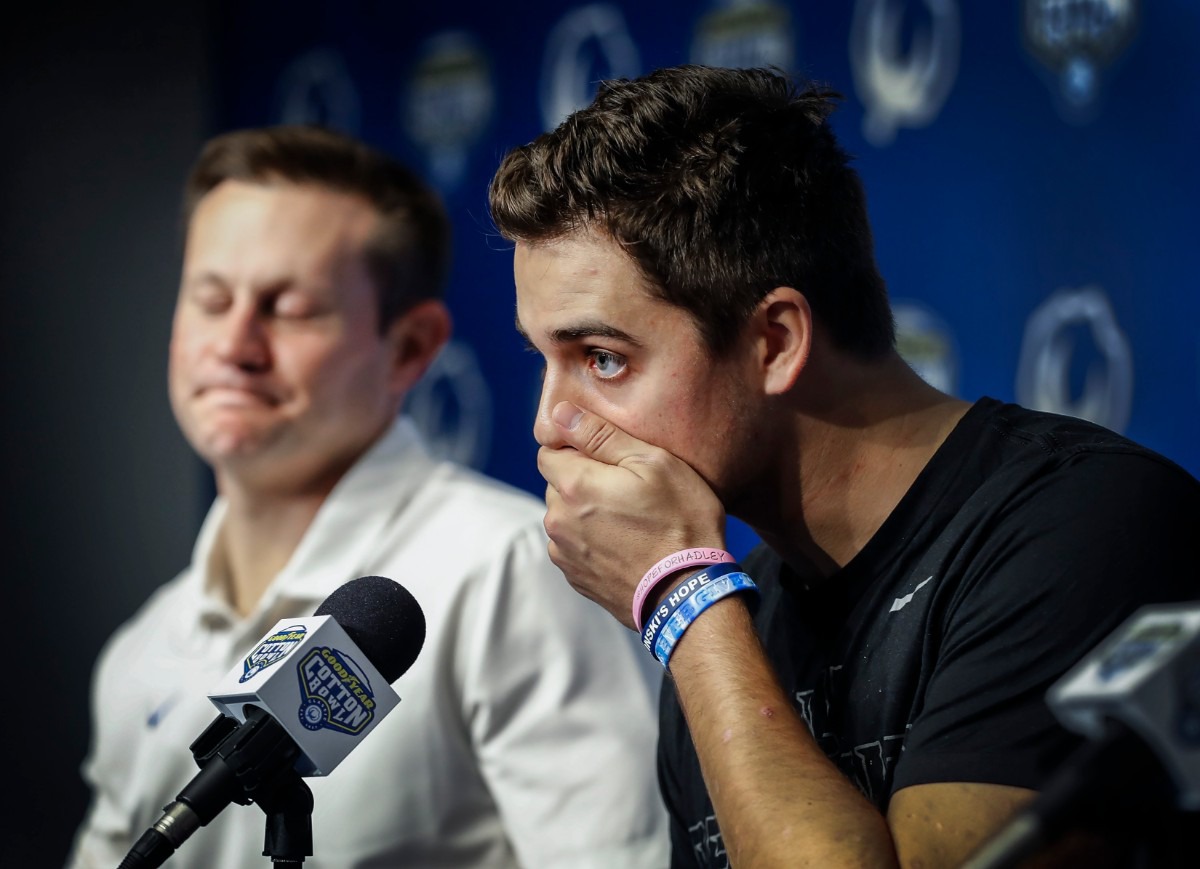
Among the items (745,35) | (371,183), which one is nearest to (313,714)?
(371,183)

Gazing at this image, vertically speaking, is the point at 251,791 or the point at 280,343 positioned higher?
the point at 280,343

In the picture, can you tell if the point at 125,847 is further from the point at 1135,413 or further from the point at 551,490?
the point at 1135,413

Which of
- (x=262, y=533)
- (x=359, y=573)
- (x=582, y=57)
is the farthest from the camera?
(x=582, y=57)

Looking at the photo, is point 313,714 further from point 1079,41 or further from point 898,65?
point 898,65

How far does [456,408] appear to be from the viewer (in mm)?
3506

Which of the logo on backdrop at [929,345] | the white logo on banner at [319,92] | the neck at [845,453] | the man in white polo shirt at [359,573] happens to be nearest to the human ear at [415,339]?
the man in white polo shirt at [359,573]

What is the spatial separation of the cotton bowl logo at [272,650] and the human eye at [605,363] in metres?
0.39

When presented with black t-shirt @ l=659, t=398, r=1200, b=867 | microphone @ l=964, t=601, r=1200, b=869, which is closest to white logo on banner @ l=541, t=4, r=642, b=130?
black t-shirt @ l=659, t=398, r=1200, b=867

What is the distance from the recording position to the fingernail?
1.37 m

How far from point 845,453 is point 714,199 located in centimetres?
28

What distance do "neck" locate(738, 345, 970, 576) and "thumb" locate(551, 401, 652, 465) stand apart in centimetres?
15

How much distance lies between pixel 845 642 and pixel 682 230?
0.43m

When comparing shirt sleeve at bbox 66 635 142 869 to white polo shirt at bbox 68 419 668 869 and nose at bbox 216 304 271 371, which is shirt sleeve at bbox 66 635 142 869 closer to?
white polo shirt at bbox 68 419 668 869

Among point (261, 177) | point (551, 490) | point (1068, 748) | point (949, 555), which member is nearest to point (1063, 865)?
point (1068, 748)
